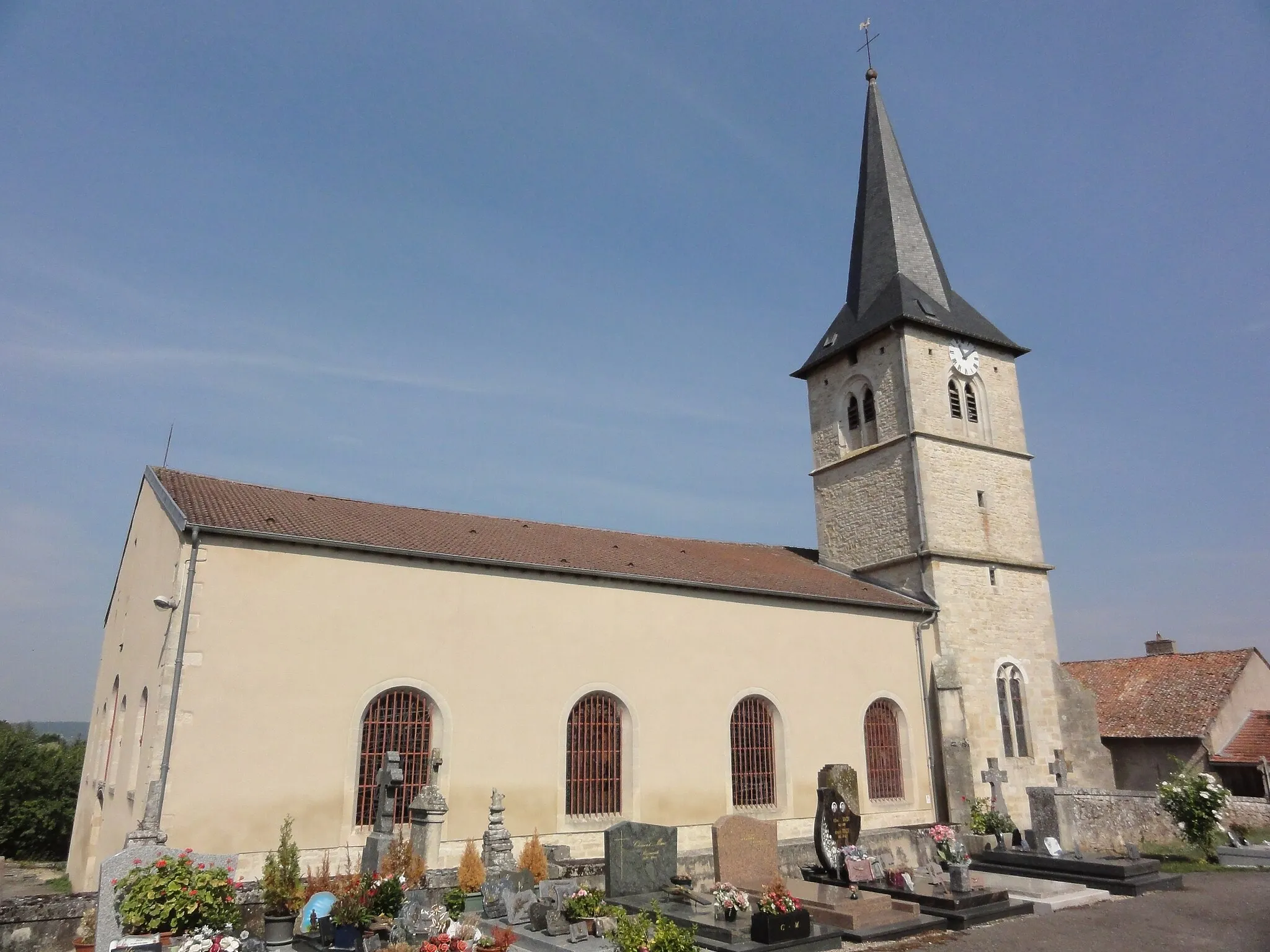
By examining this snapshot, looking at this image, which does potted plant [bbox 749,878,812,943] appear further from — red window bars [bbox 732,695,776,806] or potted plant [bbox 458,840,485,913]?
red window bars [bbox 732,695,776,806]

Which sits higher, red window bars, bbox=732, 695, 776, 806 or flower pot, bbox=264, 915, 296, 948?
red window bars, bbox=732, 695, 776, 806

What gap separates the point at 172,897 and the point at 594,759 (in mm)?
7804

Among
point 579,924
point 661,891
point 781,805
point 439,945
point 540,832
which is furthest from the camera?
point 781,805

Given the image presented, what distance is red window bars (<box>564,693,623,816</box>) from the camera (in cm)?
1443

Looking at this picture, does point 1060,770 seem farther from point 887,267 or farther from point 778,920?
point 887,267

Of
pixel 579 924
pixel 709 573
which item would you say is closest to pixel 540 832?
pixel 579 924

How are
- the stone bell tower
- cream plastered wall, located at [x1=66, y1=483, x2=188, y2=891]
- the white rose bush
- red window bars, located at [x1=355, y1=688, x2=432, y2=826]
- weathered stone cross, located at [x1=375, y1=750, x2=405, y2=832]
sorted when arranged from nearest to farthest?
weathered stone cross, located at [x1=375, y1=750, x2=405, y2=832] < cream plastered wall, located at [x1=66, y1=483, x2=188, y2=891] < red window bars, located at [x1=355, y1=688, x2=432, y2=826] < the white rose bush < the stone bell tower

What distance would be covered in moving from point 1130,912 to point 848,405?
581 inches

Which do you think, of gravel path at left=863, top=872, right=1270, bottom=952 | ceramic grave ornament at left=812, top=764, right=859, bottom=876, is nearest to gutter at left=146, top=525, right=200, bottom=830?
gravel path at left=863, top=872, right=1270, bottom=952

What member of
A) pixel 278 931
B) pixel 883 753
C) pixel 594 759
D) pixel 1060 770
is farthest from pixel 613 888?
pixel 1060 770

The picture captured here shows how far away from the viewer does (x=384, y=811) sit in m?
11.7

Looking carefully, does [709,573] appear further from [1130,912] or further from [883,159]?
[883,159]

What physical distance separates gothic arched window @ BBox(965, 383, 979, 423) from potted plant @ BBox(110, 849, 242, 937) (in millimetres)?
20112

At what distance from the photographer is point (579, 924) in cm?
909
